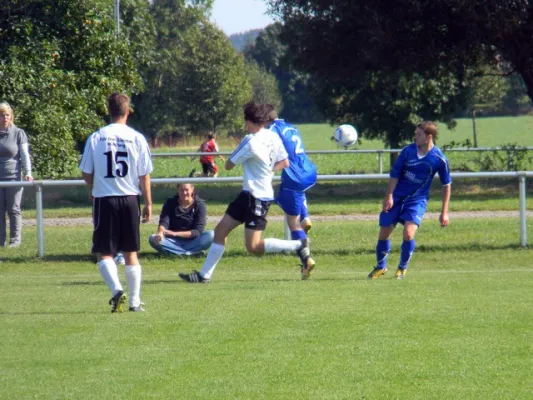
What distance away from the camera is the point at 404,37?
24734mm

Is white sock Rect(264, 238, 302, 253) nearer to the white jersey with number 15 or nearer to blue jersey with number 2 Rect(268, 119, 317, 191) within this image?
blue jersey with number 2 Rect(268, 119, 317, 191)

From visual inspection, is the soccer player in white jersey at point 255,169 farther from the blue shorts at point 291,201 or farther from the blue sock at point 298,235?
the blue shorts at point 291,201

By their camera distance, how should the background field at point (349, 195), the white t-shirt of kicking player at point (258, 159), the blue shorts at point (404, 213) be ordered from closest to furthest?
the white t-shirt of kicking player at point (258, 159)
the blue shorts at point (404, 213)
the background field at point (349, 195)

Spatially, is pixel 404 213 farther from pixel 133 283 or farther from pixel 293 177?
pixel 133 283

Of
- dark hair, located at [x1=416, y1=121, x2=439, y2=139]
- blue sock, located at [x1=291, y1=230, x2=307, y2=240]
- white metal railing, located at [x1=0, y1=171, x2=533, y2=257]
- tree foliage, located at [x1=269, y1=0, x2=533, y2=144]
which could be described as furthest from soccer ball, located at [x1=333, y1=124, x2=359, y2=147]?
tree foliage, located at [x1=269, y1=0, x2=533, y2=144]

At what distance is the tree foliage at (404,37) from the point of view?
77.7 feet

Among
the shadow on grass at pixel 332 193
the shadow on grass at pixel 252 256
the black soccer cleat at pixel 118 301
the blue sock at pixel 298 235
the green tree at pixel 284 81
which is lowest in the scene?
the shadow on grass at pixel 252 256

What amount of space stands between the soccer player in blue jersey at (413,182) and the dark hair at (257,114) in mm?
1740

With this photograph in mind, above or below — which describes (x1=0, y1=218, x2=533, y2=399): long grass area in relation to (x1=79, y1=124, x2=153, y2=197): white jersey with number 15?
below

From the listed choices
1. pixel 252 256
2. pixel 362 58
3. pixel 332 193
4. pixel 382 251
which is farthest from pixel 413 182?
pixel 362 58

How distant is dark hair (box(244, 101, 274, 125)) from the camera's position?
1016cm

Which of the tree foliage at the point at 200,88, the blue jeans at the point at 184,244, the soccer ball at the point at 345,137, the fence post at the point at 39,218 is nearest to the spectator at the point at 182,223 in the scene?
the blue jeans at the point at 184,244

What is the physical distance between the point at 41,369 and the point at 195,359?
37.8 inches

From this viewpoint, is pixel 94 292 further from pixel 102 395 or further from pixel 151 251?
pixel 102 395
